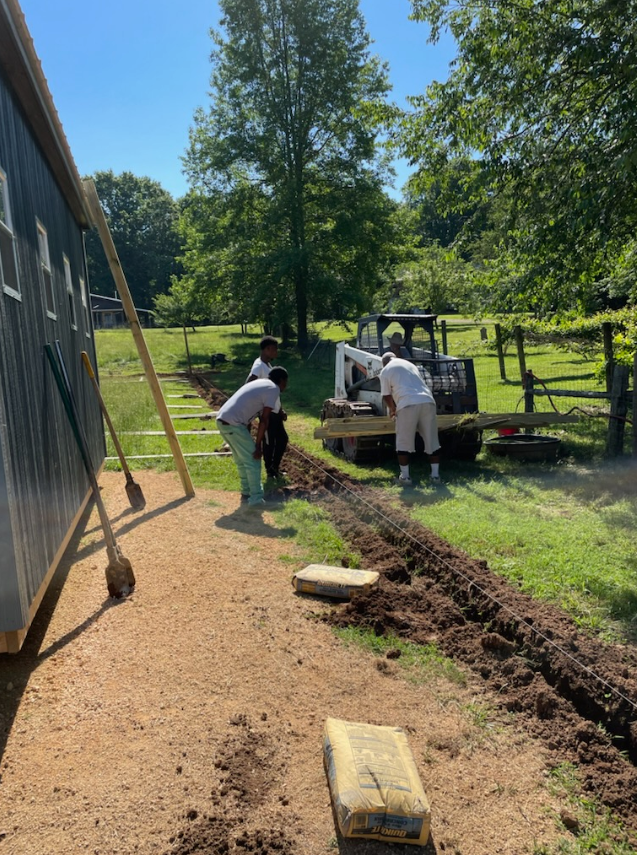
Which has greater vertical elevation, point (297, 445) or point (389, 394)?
point (389, 394)

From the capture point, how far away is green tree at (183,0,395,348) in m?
28.9

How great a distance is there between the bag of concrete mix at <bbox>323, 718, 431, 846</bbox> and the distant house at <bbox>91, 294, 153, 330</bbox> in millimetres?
69957

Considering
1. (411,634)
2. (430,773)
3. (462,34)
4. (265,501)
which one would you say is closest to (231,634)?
(411,634)

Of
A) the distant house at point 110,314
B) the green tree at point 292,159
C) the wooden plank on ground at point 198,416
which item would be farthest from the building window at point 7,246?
the distant house at point 110,314

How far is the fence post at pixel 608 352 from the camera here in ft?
40.9

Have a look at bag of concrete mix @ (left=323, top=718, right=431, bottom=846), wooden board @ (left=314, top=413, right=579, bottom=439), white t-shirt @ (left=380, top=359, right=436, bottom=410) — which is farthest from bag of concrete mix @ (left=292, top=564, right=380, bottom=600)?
wooden board @ (left=314, top=413, right=579, bottom=439)

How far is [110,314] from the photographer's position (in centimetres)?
7550

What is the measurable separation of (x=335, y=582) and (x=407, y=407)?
13.5ft

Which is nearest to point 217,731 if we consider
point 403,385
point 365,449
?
point 403,385

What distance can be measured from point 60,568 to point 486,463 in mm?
6684

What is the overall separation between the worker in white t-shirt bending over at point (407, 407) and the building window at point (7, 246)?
208 inches

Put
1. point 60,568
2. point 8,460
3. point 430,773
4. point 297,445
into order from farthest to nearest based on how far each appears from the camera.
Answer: point 297,445 < point 60,568 < point 8,460 < point 430,773

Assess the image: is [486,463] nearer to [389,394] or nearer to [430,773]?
[389,394]

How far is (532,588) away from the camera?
547 centimetres
